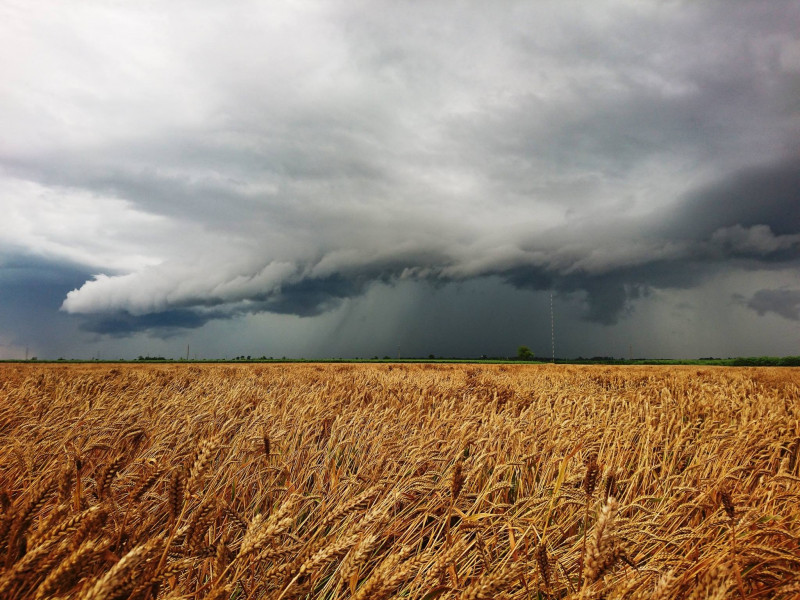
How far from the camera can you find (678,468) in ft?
15.7

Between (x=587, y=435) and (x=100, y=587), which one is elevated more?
(x=100, y=587)

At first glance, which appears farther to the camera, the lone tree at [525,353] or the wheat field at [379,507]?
the lone tree at [525,353]

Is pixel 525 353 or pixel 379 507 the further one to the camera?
pixel 525 353

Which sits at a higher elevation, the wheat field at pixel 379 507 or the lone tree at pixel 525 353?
the wheat field at pixel 379 507

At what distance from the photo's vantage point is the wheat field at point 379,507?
1541 millimetres

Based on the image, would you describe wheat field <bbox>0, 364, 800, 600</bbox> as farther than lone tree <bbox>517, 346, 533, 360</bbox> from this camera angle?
No

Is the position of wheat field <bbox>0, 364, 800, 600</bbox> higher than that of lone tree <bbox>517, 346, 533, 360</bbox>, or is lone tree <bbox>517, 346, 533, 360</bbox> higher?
wheat field <bbox>0, 364, 800, 600</bbox>

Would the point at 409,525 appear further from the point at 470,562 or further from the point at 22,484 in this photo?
the point at 22,484

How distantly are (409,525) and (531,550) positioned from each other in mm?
910

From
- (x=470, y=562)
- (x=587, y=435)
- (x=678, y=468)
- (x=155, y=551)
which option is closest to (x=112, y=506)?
(x=155, y=551)

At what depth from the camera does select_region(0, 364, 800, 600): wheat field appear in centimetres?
154

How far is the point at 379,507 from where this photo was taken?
2891 mm

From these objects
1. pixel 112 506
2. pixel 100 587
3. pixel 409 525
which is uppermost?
pixel 100 587

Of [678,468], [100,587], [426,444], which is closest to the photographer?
[100,587]
